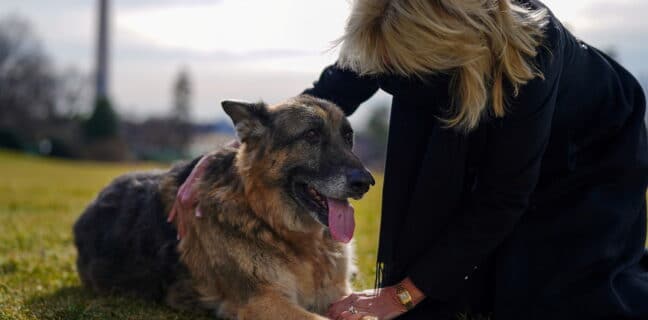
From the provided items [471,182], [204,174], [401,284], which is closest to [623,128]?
[471,182]

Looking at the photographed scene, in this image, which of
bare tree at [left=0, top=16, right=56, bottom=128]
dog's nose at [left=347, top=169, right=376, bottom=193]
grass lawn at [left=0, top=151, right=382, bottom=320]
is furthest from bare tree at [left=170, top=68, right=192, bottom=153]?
dog's nose at [left=347, top=169, right=376, bottom=193]

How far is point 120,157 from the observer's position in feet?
196

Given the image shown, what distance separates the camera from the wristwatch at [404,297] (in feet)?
12.8

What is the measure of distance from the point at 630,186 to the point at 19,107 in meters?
71.4

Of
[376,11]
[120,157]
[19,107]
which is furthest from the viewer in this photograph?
[19,107]

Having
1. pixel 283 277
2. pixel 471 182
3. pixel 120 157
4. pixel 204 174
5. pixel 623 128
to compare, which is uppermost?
pixel 623 128

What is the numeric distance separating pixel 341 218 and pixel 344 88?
4.15ft

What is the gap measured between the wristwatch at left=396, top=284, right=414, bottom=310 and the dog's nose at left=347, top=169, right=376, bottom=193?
27.2 inches

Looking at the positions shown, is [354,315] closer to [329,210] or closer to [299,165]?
[329,210]

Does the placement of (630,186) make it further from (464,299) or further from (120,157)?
(120,157)

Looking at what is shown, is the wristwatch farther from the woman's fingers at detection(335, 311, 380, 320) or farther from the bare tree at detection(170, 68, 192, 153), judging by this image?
the bare tree at detection(170, 68, 192, 153)

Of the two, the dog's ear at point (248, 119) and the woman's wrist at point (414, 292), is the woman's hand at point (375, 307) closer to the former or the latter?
the woman's wrist at point (414, 292)

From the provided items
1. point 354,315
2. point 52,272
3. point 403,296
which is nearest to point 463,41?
point 403,296

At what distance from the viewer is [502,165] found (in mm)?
3539
